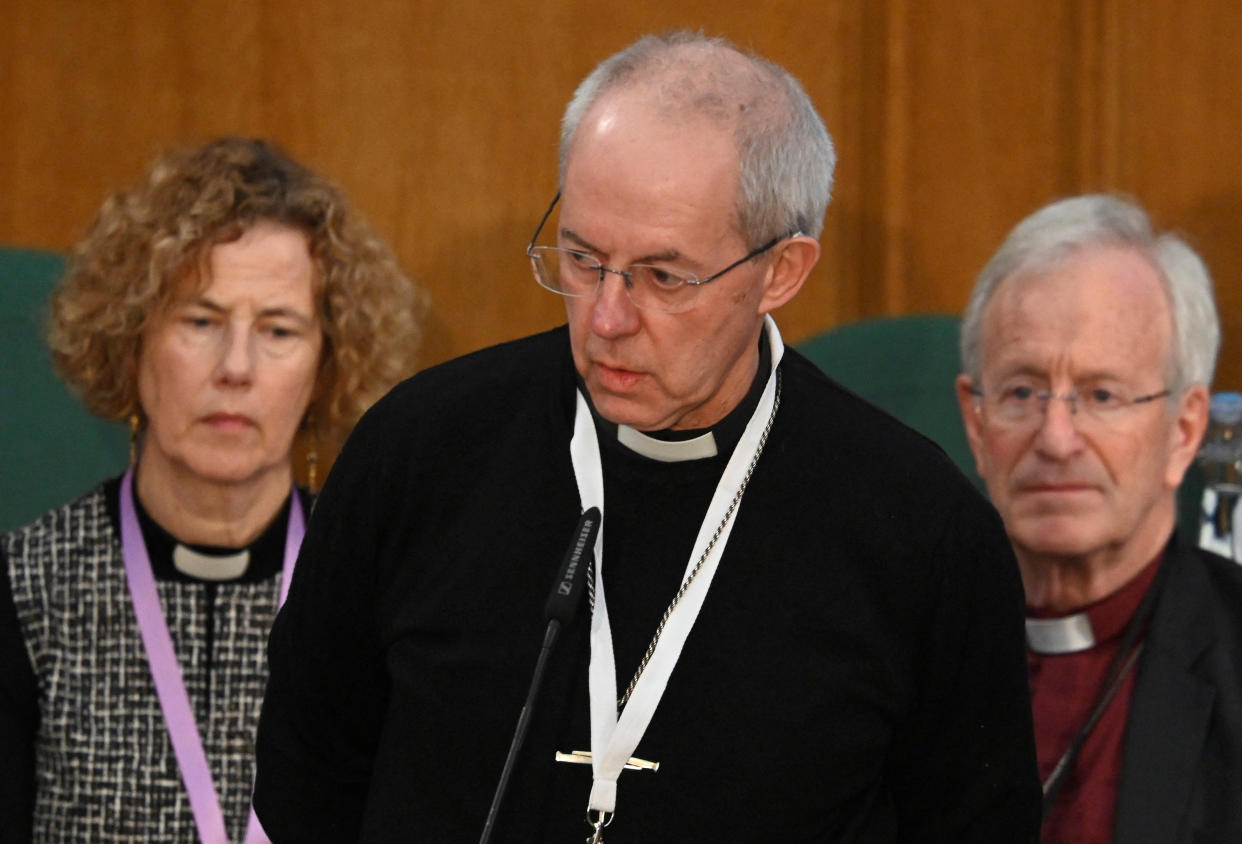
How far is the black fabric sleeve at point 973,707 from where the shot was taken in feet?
6.37

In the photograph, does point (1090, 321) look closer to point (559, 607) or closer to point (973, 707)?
point (973, 707)

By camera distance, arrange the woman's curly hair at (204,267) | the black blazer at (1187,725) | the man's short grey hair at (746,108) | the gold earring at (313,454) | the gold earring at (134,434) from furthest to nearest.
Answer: the gold earring at (313,454)
the gold earring at (134,434)
the woman's curly hair at (204,267)
the black blazer at (1187,725)
the man's short grey hair at (746,108)

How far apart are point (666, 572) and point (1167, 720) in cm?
112

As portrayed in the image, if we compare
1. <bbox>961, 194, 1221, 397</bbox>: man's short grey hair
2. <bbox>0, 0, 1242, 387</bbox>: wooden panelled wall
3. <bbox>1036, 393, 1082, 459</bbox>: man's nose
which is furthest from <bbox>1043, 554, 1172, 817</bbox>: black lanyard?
<bbox>0, 0, 1242, 387</bbox>: wooden panelled wall

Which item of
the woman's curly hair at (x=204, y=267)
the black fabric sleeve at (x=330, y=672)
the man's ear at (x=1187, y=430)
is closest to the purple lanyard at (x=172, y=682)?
the woman's curly hair at (x=204, y=267)

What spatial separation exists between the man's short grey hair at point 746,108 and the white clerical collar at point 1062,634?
1.27 metres

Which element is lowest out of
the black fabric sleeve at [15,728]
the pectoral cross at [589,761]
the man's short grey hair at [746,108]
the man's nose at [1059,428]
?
the black fabric sleeve at [15,728]

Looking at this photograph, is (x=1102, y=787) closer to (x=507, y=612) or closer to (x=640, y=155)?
(x=507, y=612)

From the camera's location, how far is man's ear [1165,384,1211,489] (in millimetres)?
2932

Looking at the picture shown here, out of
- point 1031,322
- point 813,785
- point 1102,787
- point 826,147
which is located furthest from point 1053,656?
point 826,147

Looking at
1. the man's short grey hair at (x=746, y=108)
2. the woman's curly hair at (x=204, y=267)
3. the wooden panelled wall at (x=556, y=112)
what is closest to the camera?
the man's short grey hair at (x=746, y=108)

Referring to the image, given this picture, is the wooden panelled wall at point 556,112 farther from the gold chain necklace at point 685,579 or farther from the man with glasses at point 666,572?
the gold chain necklace at point 685,579

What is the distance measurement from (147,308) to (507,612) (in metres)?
1.32

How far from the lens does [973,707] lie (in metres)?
1.97
